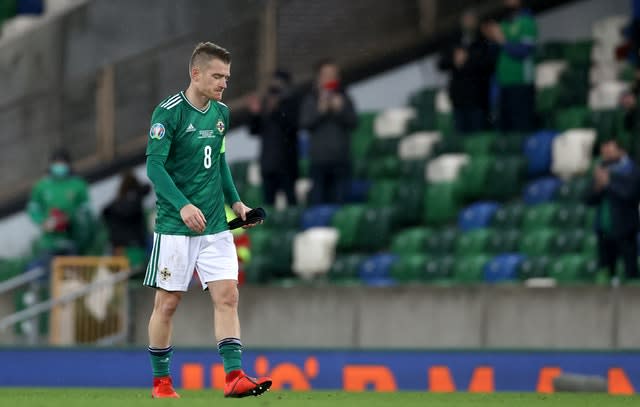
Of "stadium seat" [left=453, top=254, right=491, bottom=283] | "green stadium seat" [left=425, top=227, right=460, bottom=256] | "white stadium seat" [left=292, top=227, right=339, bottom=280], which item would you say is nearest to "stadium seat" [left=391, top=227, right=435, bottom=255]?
"green stadium seat" [left=425, top=227, right=460, bottom=256]

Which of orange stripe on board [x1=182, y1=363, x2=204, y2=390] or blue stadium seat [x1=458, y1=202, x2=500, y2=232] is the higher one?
blue stadium seat [x1=458, y1=202, x2=500, y2=232]

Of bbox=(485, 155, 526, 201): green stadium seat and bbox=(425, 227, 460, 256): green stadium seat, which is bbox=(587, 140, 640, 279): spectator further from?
bbox=(485, 155, 526, 201): green stadium seat

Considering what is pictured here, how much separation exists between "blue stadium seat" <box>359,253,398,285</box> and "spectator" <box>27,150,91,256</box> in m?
2.87

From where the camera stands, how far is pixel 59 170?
16.5 m

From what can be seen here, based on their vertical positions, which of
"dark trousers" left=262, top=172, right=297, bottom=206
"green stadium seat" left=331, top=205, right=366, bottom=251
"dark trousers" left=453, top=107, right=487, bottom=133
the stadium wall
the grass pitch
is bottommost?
the grass pitch

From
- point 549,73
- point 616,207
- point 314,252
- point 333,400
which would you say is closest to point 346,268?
point 314,252

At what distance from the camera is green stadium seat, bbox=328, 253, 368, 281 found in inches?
627

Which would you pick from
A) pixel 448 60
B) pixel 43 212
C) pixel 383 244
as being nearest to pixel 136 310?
pixel 43 212

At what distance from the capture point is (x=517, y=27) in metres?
16.4

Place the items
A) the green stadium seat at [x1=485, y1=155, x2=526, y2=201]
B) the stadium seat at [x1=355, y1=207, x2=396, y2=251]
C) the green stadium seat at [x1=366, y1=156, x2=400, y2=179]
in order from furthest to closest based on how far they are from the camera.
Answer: the green stadium seat at [x1=366, y1=156, x2=400, y2=179] < the stadium seat at [x1=355, y1=207, x2=396, y2=251] < the green stadium seat at [x1=485, y1=155, x2=526, y2=201]

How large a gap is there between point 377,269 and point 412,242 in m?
0.44

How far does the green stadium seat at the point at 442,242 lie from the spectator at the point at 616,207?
1.84 m

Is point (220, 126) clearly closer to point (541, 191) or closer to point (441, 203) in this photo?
point (541, 191)

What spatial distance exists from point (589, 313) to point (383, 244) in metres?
3.12
